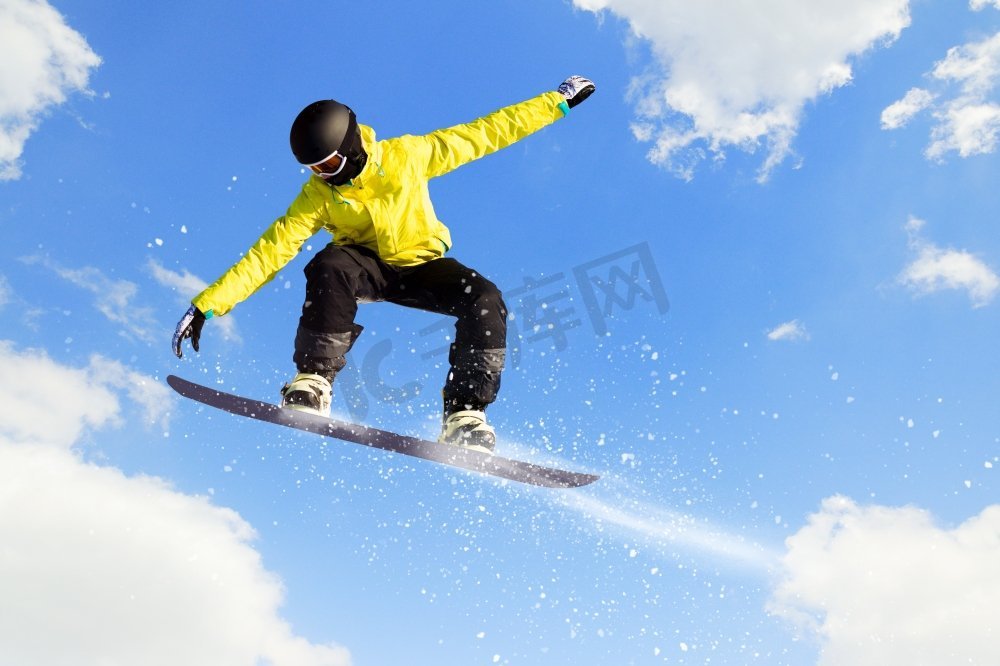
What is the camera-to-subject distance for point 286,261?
5852 mm

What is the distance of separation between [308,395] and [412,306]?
112cm

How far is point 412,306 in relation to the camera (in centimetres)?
612

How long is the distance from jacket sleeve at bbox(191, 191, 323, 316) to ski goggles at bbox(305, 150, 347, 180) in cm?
47

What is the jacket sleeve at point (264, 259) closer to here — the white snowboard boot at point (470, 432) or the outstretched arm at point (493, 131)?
the outstretched arm at point (493, 131)

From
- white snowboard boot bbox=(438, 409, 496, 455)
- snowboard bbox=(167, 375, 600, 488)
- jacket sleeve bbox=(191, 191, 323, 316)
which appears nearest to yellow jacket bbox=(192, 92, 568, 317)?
jacket sleeve bbox=(191, 191, 323, 316)

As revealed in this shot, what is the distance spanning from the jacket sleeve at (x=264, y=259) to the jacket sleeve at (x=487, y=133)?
979 mm

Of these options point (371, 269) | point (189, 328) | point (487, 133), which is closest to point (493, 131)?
point (487, 133)

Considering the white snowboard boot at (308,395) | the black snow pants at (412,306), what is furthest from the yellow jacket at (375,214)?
the white snowboard boot at (308,395)

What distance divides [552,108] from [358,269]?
211 centimetres

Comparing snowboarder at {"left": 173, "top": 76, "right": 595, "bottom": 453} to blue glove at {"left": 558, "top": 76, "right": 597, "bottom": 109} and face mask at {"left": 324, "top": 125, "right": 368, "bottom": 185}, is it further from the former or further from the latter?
A: blue glove at {"left": 558, "top": 76, "right": 597, "bottom": 109}

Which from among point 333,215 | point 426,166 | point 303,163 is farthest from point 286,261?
point 426,166

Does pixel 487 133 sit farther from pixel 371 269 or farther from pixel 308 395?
pixel 308 395

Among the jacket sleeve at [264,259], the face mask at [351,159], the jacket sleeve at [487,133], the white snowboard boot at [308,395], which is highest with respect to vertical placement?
the jacket sleeve at [487,133]

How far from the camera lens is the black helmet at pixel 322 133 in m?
5.14
